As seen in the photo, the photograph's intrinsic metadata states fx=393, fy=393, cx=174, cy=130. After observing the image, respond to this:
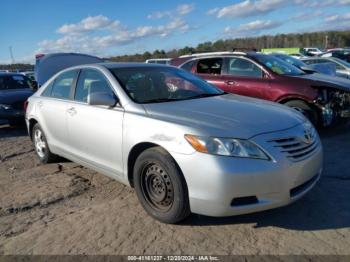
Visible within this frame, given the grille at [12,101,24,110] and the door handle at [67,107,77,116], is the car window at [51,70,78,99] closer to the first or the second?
the door handle at [67,107,77,116]

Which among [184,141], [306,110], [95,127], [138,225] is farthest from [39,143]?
[306,110]

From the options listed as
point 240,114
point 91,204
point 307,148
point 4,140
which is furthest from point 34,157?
point 307,148

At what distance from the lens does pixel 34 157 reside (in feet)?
22.9

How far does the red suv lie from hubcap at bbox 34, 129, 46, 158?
405 cm

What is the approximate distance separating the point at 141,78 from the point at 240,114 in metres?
1.46

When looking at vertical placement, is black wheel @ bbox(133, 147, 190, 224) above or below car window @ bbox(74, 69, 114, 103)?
below

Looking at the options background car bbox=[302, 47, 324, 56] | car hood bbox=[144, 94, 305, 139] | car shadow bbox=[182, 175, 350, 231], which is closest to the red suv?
car hood bbox=[144, 94, 305, 139]

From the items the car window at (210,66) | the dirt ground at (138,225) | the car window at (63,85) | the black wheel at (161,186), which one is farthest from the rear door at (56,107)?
the car window at (210,66)

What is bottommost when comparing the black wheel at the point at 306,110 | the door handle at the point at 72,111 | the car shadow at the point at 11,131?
the car shadow at the point at 11,131

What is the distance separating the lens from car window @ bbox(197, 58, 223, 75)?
8.84 m

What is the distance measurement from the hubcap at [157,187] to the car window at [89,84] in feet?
3.78

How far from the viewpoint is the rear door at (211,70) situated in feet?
28.4

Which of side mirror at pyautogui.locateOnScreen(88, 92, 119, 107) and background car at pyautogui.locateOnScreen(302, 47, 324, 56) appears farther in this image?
background car at pyautogui.locateOnScreen(302, 47, 324, 56)

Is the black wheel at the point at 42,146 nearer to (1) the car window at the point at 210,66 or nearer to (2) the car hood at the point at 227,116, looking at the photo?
(2) the car hood at the point at 227,116
